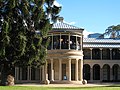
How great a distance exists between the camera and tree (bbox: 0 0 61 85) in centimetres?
3553

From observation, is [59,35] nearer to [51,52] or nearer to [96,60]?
[51,52]

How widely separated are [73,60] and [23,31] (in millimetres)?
17941

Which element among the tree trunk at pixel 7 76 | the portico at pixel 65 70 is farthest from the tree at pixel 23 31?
the portico at pixel 65 70

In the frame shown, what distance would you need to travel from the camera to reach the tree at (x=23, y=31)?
3553cm

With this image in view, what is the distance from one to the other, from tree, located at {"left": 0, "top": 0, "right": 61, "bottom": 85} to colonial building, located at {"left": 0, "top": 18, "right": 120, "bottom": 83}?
1129 centimetres

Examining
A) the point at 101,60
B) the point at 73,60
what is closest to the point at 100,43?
the point at 101,60

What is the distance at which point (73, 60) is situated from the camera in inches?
2104

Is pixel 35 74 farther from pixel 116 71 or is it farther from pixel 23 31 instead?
pixel 23 31

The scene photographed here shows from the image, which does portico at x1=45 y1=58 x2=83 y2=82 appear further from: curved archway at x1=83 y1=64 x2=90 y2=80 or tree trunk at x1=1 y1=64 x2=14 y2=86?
tree trunk at x1=1 y1=64 x2=14 y2=86

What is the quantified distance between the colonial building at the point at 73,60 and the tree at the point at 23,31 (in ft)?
37.0

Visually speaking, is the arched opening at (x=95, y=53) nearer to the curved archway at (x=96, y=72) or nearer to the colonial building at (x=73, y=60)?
the colonial building at (x=73, y=60)

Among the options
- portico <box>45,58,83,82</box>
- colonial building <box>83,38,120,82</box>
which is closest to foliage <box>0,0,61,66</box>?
portico <box>45,58,83,82</box>

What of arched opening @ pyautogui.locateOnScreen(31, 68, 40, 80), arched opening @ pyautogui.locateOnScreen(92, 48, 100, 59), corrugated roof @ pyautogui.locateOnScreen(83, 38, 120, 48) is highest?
corrugated roof @ pyautogui.locateOnScreen(83, 38, 120, 48)

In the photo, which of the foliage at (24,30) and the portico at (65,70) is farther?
the portico at (65,70)
